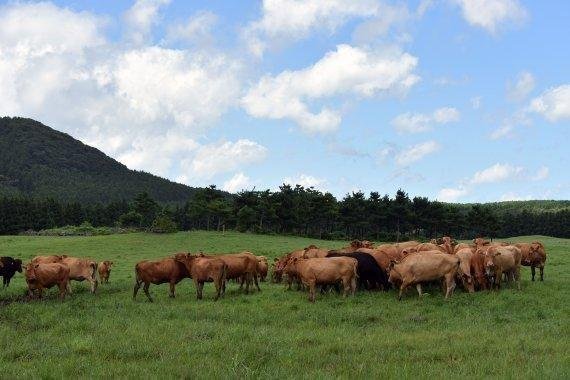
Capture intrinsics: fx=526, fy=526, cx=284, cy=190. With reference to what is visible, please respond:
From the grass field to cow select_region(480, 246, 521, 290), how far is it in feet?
2.81

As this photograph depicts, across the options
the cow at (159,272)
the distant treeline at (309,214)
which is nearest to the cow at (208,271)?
the cow at (159,272)

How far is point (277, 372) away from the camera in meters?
9.46

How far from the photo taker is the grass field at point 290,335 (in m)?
9.70

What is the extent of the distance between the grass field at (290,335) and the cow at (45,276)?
66cm

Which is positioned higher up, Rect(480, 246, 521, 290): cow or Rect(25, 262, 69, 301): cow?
Rect(480, 246, 521, 290): cow

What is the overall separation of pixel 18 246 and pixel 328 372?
179 feet

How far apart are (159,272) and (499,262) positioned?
12.7m

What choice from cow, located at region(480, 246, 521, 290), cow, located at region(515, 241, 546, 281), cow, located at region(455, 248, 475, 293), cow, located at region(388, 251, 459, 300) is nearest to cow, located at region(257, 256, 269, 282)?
cow, located at region(388, 251, 459, 300)

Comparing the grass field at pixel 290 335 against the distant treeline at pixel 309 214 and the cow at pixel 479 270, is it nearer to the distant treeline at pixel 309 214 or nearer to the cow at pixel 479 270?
the cow at pixel 479 270

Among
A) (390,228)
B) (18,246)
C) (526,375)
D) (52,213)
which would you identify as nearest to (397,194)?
(390,228)

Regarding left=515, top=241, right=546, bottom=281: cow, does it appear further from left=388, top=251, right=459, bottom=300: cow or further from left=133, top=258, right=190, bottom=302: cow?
left=133, top=258, right=190, bottom=302: cow

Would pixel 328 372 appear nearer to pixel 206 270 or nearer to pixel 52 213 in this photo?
pixel 206 270

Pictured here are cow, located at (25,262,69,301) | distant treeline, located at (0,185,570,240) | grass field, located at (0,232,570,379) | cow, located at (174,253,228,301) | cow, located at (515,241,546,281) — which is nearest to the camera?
grass field, located at (0,232,570,379)

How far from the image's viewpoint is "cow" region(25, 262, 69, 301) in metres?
19.2
